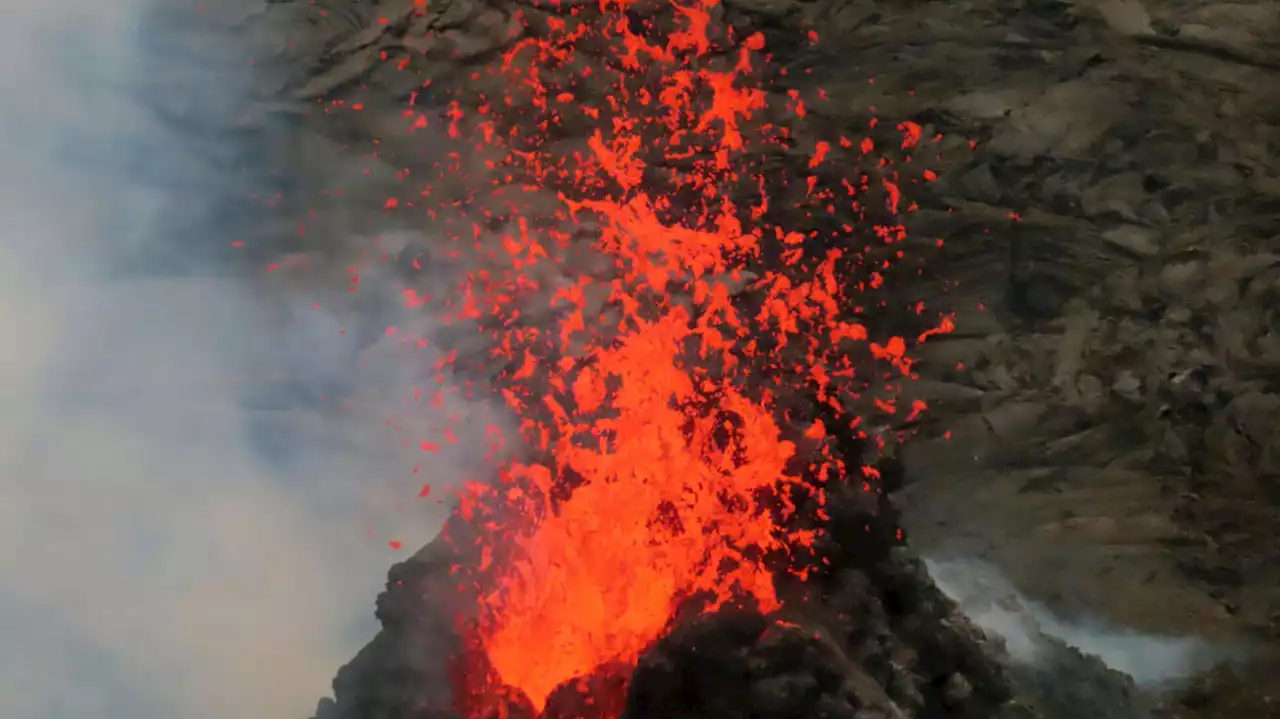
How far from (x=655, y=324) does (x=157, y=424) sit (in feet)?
3.44

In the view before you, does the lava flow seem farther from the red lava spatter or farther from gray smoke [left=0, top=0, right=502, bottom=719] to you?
gray smoke [left=0, top=0, right=502, bottom=719]

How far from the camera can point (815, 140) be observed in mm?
1865

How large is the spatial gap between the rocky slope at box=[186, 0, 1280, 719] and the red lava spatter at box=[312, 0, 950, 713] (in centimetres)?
8

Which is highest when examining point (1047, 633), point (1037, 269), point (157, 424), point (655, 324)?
point (1037, 269)

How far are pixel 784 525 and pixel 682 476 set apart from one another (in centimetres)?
25

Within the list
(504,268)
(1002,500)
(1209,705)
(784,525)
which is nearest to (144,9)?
(504,268)

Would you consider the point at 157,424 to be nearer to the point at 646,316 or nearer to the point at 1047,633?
the point at 646,316

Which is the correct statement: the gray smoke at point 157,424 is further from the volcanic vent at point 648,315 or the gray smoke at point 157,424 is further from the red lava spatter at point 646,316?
the red lava spatter at point 646,316

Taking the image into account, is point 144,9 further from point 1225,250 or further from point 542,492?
point 1225,250

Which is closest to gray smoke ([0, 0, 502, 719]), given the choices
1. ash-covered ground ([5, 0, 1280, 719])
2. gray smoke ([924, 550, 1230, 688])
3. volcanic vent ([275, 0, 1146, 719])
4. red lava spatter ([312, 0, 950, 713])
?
ash-covered ground ([5, 0, 1280, 719])

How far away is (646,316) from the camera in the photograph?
6.27 ft

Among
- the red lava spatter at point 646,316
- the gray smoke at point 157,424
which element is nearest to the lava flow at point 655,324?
the red lava spatter at point 646,316

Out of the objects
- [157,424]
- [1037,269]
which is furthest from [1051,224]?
[157,424]

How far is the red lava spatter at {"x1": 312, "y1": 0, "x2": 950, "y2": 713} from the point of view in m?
1.85
